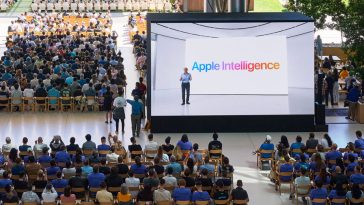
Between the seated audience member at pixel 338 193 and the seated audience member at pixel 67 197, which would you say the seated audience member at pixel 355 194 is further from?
the seated audience member at pixel 67 197

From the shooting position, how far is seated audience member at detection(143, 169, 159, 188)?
22922 mm

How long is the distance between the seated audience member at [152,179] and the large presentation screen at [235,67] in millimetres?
8669

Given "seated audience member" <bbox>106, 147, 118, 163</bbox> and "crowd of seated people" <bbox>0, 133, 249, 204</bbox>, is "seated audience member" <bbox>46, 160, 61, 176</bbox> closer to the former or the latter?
"crowd of seated people" <bbox>0, 133, 249, 204</bbox>

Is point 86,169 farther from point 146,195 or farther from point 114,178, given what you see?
point 146,195

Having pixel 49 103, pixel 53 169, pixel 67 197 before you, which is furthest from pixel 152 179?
pixel 49 103

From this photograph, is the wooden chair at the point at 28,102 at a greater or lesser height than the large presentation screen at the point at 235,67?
lesser

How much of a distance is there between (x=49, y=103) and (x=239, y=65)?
23.6 feet

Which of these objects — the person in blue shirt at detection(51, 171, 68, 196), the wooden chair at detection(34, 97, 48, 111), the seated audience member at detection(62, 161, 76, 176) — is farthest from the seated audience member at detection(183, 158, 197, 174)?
the wooden chair at detection(34, 97, 48, 111)

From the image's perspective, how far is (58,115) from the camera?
34.3 m

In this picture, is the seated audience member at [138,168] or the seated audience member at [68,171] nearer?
the seated audience member at [138,168]

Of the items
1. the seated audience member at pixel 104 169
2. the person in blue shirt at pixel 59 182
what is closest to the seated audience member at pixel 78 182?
the person in blue shirt at pixel 59 182

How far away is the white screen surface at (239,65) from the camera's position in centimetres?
3178

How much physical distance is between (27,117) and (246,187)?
10.9m

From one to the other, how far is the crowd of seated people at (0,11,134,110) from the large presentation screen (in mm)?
1729
